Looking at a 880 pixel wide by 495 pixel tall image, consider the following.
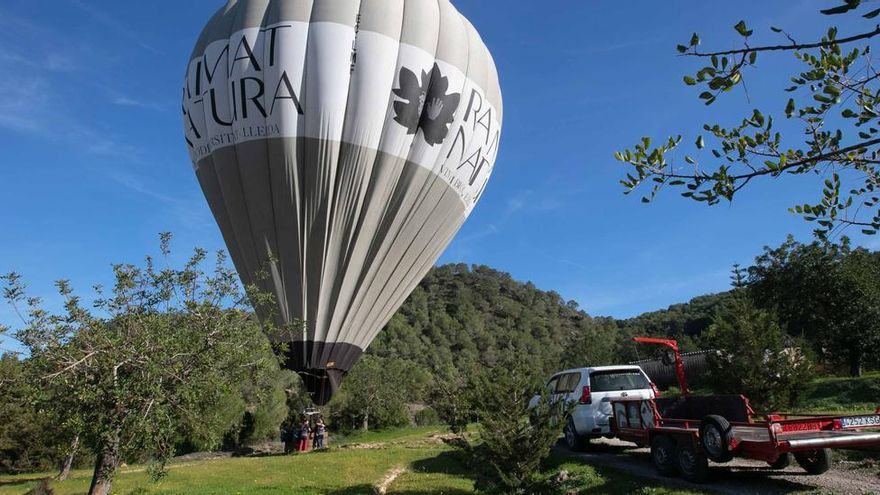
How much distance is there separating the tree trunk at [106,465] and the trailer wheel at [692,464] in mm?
9510

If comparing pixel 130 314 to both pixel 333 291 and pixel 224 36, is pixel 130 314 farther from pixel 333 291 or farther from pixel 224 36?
pixel 224 36

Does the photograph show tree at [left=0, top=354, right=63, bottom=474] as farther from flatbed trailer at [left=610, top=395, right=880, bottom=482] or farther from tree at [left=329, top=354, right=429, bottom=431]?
flatbed trailer at [left=610, top=395, right=880, bottom=482]

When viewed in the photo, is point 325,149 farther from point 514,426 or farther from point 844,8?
point 844,8

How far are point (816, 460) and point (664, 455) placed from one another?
2288 mm

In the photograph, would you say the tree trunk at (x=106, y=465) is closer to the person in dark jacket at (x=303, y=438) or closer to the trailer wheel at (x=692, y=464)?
the trailer wheel at (x=692, y=464)

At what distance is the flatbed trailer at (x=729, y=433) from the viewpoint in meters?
8.16

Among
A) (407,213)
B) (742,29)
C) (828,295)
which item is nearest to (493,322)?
(828,295)

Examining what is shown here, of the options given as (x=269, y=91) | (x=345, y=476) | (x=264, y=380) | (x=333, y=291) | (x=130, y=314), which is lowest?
(x=345, y=476)

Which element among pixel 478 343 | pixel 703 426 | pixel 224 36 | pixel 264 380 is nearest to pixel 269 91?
pixel 224 36

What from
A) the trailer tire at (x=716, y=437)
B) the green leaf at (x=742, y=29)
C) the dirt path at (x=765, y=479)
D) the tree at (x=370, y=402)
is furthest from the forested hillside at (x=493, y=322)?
the green leaf at (x=742, y=29)

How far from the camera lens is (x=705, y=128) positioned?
424 centimetres

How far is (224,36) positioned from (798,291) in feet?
122

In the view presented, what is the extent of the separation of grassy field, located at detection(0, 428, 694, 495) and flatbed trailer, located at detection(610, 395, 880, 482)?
2.74ft

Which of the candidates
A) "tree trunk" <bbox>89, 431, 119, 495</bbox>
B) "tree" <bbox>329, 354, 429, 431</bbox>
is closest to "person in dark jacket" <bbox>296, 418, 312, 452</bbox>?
"tree trunk" <bbox>89, 431, 119, 495</bbox>
